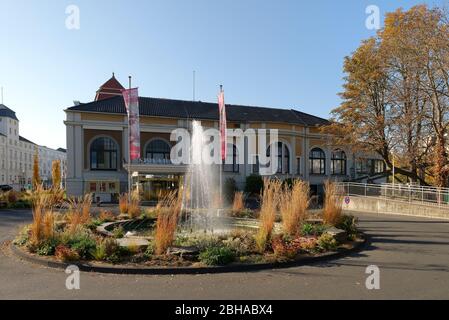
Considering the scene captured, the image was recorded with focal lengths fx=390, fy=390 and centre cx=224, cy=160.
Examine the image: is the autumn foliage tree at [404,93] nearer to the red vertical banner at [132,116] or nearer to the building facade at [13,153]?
the red vertical banner at [132,116]

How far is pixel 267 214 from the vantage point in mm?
10625

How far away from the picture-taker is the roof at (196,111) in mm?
43531

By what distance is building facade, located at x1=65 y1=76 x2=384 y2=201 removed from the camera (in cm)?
4044

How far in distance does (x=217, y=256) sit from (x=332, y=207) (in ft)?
21.6

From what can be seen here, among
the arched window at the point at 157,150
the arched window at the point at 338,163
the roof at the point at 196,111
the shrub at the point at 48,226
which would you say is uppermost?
Result: the roof at the point at 196,111

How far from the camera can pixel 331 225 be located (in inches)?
512

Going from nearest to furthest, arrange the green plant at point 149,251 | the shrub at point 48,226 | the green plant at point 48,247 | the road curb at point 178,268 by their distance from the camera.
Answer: the road curb at point 178,268 < the green plant at point 149,251 < the green plant at point 48,247 < the shrub at point 48,226

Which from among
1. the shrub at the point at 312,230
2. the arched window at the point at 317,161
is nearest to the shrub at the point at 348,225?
the shrub at the point at 312,230

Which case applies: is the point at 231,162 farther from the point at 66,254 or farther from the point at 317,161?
the point at 66,254

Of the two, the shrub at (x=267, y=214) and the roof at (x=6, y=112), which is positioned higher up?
the roof at (x=6, y=112)

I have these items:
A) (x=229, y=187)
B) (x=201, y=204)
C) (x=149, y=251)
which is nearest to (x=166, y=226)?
(x=149, y=251)

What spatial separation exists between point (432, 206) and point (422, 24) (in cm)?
1132

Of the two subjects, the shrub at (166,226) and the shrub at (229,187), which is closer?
the shrub at (166,226)

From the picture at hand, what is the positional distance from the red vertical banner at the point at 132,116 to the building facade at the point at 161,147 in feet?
28.5
